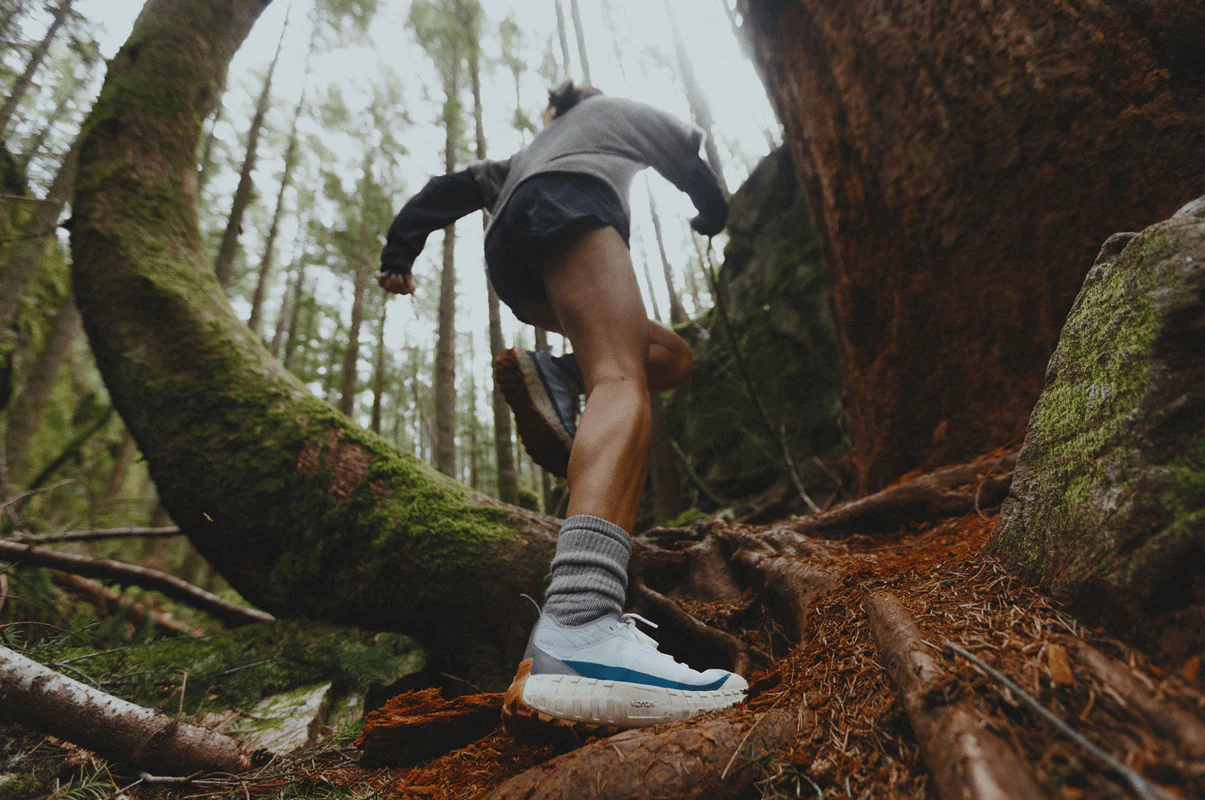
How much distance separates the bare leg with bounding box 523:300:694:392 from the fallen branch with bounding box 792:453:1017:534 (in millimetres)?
980

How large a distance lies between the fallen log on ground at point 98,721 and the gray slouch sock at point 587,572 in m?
1.01

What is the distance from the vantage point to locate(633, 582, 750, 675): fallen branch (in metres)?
1.86

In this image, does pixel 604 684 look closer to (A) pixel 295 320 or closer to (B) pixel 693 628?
(B) pixel 693 628

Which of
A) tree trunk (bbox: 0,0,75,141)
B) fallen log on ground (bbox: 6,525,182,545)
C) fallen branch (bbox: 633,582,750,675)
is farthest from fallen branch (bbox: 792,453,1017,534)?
tree trunk (bbox: 0,0,75,141)

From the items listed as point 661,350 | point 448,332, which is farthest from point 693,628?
point 448,332

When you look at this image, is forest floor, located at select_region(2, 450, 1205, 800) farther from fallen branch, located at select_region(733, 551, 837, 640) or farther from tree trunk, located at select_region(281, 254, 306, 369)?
tree trunk, located at select_region(281, 254, 306, 369)

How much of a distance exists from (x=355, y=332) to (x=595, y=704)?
533 inches

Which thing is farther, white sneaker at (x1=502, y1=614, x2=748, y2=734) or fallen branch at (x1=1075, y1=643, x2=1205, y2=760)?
white sneaker at (x1=502, y1=614, x2=748, y2=734)

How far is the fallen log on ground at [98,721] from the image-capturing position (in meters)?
1.29

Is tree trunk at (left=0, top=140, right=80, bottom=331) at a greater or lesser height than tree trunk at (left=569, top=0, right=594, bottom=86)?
lesser

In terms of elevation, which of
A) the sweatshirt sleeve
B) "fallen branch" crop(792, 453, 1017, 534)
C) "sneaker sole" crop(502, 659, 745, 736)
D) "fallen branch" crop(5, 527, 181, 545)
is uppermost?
the sweatshirt sleeve

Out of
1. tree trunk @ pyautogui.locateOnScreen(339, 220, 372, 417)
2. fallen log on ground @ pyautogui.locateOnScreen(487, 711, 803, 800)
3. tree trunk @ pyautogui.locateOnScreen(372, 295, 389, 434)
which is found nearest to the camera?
fallen log on ground @ pyautogui.locateOnScreen(487, 711, 803, 800)

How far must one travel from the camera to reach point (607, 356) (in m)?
1.94

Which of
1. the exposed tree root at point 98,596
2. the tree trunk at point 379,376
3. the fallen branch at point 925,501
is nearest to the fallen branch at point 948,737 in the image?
the fallen branch at point 925,501
